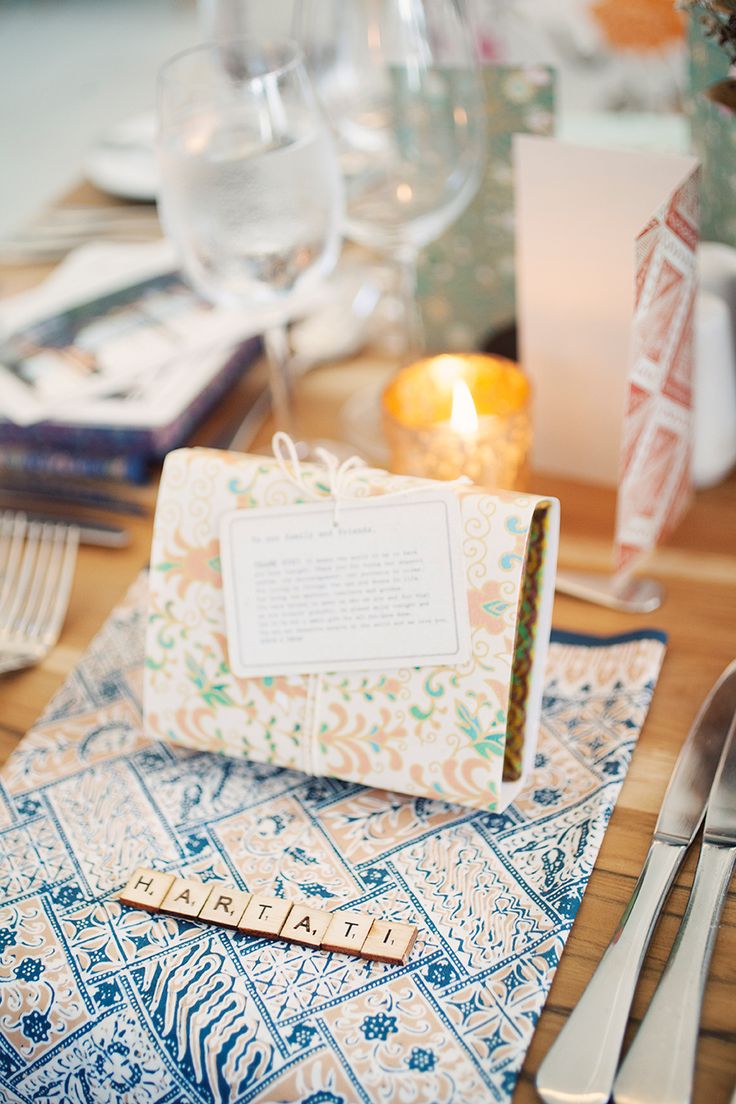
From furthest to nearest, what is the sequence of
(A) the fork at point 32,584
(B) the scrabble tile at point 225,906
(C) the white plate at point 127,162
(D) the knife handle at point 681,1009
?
(C) the white plate at point 127,162 → (A) the fork at point 32,584 → (B) the scrabble tile at point 225,906 → (D) the knife handle at point 681,1009

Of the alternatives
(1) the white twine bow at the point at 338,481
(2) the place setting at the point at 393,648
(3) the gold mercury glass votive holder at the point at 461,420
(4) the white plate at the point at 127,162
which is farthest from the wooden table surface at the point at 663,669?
(4) the white plate at the point at 127,162

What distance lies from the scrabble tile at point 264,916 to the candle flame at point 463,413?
13.4 inches

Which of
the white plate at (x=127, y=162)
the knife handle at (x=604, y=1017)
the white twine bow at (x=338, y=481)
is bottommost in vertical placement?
the knife handle at (x=604, y=1017)

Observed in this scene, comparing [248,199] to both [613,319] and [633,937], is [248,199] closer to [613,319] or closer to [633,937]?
[613,319]

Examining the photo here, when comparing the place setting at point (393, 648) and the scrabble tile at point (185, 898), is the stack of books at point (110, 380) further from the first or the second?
the scrabble tile at point (185, 898)

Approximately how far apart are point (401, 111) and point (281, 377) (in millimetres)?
244

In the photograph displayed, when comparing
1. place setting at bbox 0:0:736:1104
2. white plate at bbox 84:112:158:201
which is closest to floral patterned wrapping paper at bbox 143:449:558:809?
place setting at bbox 0:0:736:1104

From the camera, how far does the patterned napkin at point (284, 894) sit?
52 centimetres

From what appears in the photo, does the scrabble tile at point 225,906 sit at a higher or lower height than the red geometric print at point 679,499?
lower

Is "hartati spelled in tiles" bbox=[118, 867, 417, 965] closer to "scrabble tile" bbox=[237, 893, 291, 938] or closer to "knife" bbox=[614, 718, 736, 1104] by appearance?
"scrabble tile" bbox=[237, 893, 291, 938]

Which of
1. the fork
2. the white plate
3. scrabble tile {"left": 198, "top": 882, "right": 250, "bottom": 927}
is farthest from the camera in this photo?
the white plate

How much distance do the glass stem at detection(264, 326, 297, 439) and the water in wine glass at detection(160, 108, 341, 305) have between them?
10 centimetres

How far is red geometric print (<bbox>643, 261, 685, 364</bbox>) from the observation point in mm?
705

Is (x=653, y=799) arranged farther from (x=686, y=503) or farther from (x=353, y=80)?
(x=353, y=80)
